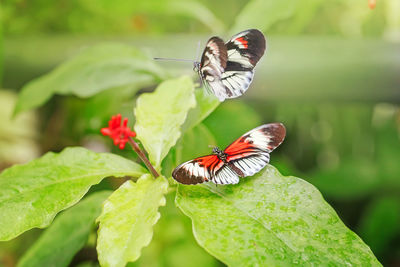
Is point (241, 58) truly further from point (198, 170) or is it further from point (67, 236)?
point (67, 236)

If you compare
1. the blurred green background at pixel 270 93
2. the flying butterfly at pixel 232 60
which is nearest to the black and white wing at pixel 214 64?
the flying butterfly at pixel 232 60

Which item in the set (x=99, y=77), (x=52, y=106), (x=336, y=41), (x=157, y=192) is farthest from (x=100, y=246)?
(x=52, y=106)

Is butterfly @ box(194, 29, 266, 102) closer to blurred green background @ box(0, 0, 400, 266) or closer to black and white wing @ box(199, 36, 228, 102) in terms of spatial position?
black and white wing @ box(199, 36, 228, 102)

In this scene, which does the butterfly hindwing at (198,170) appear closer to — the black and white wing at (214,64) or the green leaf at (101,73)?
the black and white wing at (214,64)

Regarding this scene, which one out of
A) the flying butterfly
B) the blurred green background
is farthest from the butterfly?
the blurred green background

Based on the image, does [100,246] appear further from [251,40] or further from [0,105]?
[0,105]

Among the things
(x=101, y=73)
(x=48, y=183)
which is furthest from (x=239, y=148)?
(x=101, y=73)

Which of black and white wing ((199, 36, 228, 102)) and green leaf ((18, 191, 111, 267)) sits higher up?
A: black and white wing ((199, 36, 228, 102))

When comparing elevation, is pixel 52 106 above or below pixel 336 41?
below
